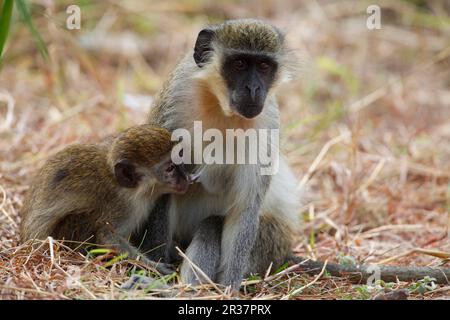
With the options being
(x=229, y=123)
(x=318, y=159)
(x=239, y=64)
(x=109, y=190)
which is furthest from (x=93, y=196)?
(x=318, y=159)

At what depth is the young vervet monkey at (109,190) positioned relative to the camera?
5.27 meters

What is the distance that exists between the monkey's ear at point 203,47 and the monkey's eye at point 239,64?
276 millimetres

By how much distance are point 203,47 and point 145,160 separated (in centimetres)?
96

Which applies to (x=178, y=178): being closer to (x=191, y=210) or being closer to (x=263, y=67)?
(x=191, y=210)

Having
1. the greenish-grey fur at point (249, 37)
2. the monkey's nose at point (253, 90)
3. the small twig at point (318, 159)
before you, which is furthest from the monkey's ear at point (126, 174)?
the small twig at point (318, 159)

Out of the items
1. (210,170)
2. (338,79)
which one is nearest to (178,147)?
(210,170)

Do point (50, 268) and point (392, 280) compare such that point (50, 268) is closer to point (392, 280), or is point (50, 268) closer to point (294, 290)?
point (294, 290)

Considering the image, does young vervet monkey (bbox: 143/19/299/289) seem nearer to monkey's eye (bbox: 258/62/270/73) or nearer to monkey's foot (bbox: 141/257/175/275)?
monkey's eye (bbox: 258/62/270/73)

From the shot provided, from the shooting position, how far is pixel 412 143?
30.0ft

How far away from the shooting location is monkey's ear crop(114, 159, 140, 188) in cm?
523

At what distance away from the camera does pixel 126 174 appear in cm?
528

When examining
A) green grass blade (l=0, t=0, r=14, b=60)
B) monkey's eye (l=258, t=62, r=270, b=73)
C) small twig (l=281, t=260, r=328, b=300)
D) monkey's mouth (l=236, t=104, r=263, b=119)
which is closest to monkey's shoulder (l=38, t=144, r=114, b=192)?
green grass blade (l=0, t=0, r=14, b=60)

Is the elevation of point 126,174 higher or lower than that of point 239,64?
lower

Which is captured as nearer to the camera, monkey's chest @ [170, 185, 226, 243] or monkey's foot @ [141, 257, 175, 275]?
monkey's foot @ [141, 257, 175, 275]
